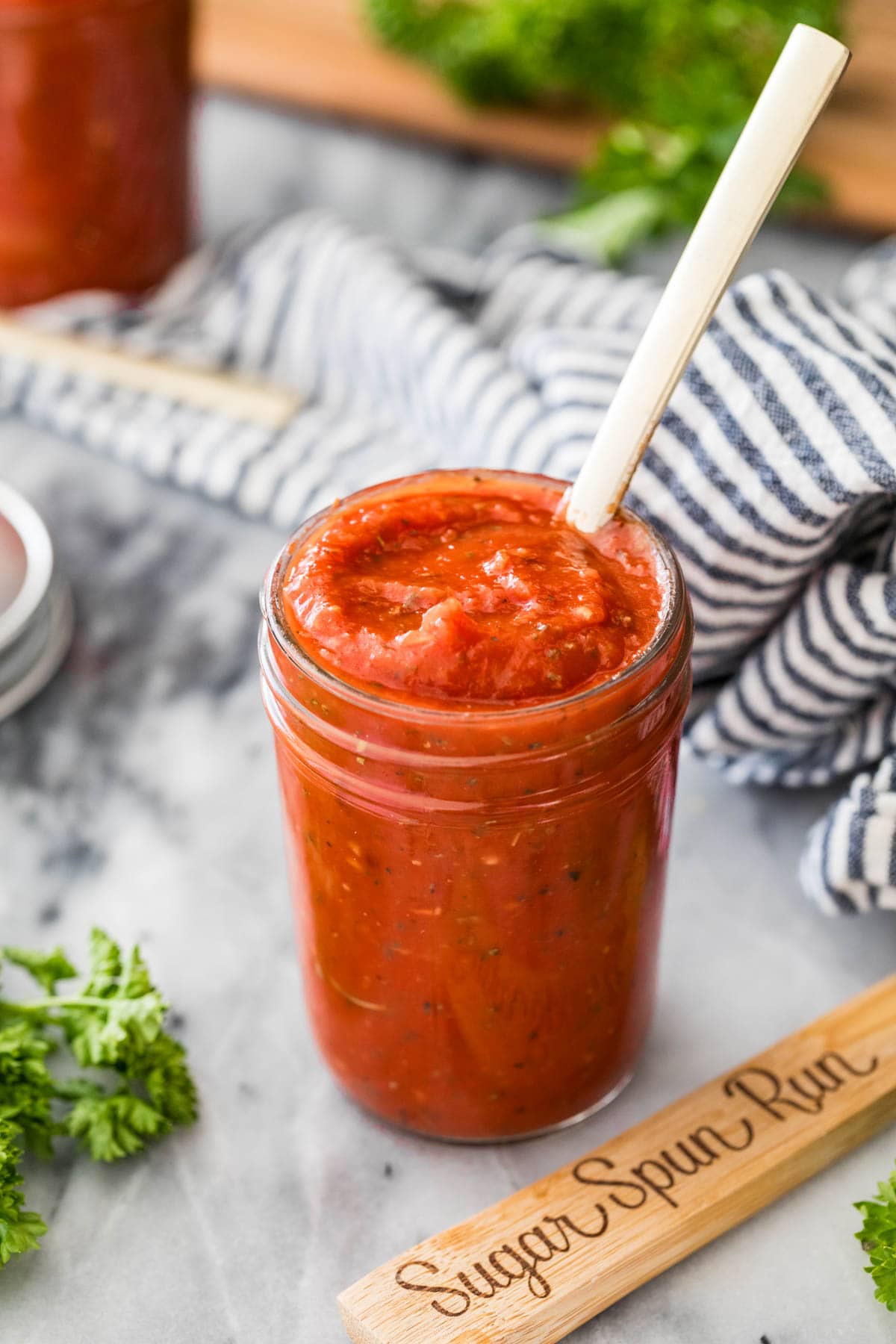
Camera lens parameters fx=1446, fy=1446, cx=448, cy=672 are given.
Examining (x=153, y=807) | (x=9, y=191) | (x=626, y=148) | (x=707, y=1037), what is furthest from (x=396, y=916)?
(x=626, y=148)

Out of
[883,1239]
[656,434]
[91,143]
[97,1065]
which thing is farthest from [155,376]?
[883,1239]

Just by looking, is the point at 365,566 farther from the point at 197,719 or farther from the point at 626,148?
the point at 626,148

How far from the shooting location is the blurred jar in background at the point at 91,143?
159 centimetres

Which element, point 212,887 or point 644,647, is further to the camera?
point 212,887

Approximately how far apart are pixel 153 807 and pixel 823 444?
0.65 meters

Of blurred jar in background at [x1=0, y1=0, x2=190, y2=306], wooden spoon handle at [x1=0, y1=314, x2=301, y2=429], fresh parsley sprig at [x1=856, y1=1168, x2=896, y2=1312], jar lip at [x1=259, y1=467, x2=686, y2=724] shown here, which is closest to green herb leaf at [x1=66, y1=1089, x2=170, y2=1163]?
jar lip at [x1=259, y1=467, x2=686, y2=724]

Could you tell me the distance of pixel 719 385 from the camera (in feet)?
3.68

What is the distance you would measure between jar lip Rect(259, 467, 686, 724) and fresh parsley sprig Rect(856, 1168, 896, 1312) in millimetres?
371

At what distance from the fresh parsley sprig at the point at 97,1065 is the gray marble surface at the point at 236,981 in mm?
33

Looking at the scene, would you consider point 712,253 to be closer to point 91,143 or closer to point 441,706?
point 441,706

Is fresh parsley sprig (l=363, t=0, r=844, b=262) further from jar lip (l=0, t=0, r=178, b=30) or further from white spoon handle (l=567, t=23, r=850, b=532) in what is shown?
white spoon handle (l=567, t=23, r=850, b=532)

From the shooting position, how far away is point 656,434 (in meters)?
1.15

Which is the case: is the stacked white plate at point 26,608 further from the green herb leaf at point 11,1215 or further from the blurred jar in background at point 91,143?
the green herb leaf at point 11,1215

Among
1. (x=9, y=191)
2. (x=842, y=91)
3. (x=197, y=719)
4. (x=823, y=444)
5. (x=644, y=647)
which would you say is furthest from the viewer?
(x=842, y=91)
